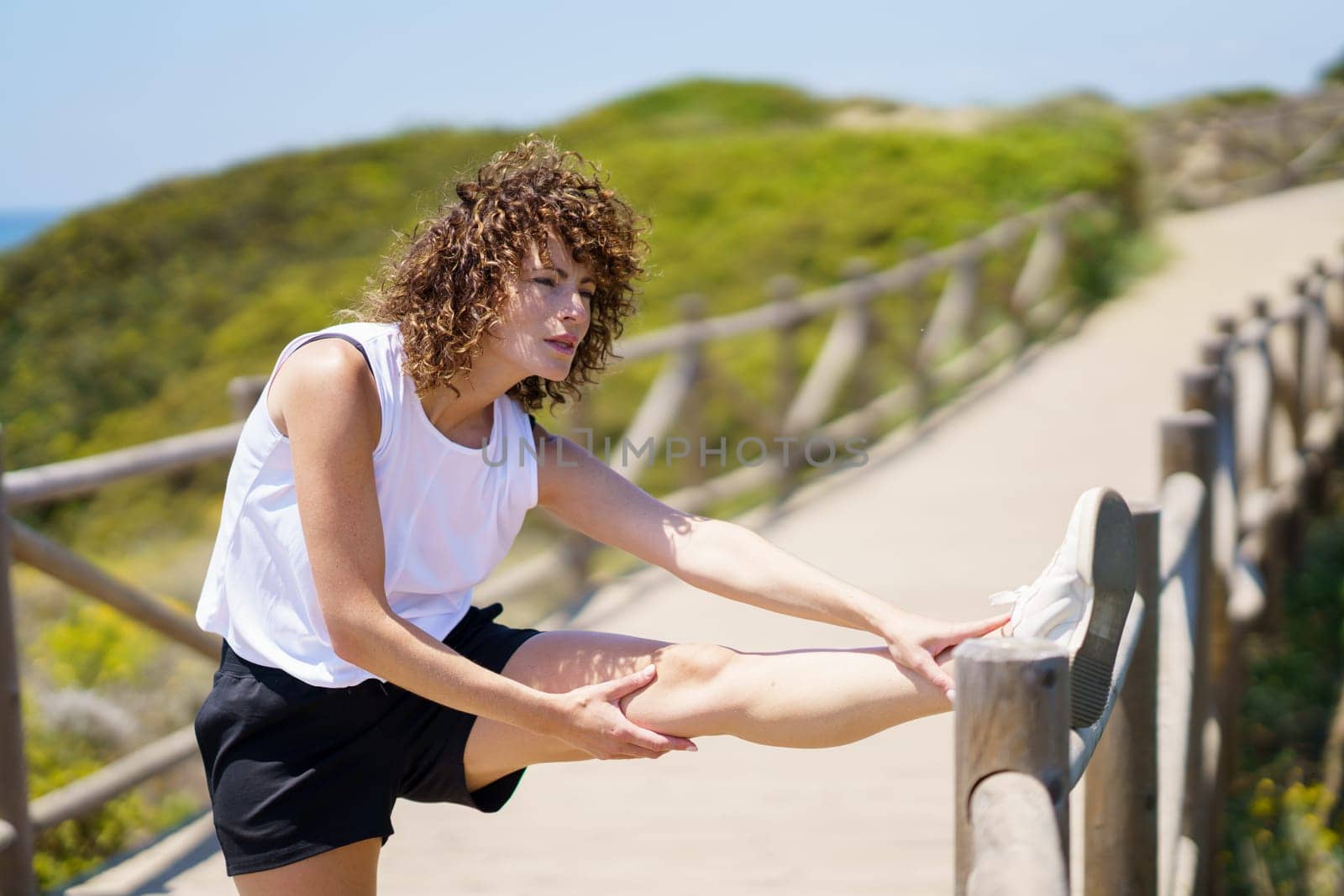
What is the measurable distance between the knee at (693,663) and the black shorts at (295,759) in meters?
0.34

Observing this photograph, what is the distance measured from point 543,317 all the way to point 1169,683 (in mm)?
1498

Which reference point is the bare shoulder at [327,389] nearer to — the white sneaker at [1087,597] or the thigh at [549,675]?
the thigh at [549,675]

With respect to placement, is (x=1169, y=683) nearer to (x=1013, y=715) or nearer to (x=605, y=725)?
(x=605, y=725)

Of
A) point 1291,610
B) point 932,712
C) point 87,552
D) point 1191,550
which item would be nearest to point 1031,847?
point 932,712

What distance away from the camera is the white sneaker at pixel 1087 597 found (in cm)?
151

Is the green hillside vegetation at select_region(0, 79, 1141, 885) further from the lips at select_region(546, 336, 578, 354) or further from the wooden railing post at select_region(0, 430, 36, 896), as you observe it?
the lips at select_region(546, 336, 578, 354)

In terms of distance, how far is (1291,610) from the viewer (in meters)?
6.39

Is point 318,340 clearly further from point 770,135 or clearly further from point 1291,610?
point 770,135

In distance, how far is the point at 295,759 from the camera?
5.99 ft

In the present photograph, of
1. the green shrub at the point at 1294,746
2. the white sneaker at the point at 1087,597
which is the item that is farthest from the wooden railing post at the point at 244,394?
the green shrub at the point at 1294,746

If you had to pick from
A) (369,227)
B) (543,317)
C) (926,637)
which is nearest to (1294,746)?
(926,637)

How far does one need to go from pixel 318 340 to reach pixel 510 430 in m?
0.35

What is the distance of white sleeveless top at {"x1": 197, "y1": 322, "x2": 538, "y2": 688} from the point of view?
1816 mm

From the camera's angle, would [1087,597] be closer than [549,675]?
Yes
